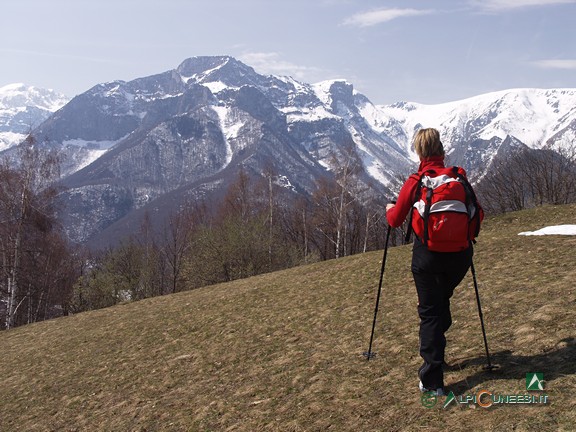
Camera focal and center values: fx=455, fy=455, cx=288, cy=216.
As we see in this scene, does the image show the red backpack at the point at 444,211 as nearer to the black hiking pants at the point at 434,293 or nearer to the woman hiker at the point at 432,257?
the woman hiker at the point at 432,257

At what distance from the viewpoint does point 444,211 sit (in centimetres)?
618

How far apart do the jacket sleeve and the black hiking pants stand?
0.48 meters

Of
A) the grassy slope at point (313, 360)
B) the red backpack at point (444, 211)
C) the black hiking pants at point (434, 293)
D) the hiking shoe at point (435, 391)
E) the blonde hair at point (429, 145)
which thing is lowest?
the grassy slope at point (313, 360)

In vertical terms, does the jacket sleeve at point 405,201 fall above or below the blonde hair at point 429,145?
below

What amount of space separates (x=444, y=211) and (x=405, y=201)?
1.77 ft

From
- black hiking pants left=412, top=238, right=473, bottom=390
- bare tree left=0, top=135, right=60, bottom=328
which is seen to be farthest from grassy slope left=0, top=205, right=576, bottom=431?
bare tree left=0, top=135, right=60, bottom=328

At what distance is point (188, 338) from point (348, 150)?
34.4 m

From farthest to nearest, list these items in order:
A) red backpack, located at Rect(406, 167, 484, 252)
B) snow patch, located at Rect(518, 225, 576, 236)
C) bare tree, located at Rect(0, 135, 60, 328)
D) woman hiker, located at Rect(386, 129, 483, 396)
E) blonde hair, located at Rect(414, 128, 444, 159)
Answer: bare tree, located at Rect(0, 135, 60, 328) → snow patch, located at Rect(518, 225, 576, 236) → blonde hair, located at Rect(414, 128, 444, 159) → woman hiker, located at Rect(386, 129, 483, 396) → red backpack, located at Rect(406, 167, 484, 252)

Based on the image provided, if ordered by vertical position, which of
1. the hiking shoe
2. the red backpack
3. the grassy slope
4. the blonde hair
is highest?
the blonde hair

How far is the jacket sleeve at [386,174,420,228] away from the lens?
6.34 metres

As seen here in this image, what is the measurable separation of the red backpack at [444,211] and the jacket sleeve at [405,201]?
2.7 inches

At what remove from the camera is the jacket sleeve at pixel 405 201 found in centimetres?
634

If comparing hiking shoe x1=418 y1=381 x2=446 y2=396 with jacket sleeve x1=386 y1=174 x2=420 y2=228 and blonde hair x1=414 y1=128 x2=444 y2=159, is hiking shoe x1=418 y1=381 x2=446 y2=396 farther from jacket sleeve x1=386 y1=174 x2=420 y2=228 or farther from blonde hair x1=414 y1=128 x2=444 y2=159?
blonde hair x1=414 y1=128 x2=444 y2=159

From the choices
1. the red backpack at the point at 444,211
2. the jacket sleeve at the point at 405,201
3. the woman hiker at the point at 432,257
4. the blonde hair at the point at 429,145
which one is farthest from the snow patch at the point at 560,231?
the jacket sleeve at the point at 405,201
